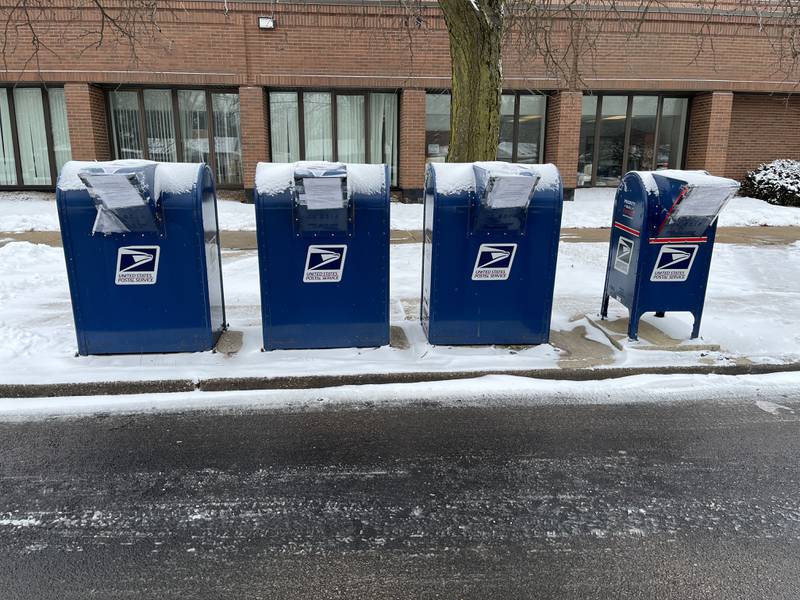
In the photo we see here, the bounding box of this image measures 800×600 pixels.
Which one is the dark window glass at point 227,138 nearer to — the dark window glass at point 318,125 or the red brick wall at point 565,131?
the dark window glass at point 318,125

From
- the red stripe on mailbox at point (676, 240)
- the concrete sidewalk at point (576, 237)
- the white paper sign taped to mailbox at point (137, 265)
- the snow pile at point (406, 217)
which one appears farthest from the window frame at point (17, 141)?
the red stripe on mailbox at point (676, 240)

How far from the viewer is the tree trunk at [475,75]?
734 cm

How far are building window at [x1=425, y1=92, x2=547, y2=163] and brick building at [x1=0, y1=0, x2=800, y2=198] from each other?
4 cm

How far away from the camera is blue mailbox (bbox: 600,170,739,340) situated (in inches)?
208

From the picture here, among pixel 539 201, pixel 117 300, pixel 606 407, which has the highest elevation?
pixel 539 201

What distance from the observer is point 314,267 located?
204 inches

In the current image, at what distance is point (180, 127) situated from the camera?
15641 millimetres

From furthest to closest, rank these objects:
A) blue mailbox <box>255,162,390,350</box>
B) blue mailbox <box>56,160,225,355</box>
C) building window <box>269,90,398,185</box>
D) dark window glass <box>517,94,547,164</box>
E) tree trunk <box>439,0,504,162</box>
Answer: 1. dark window glass <box>517,94,547,164</box>
2. building window <box>269,90,398,185</box>
3. tree trunk <box>439,0,504,162</box>
4. blue mailbox <box>255,162,390,350</box>
5. blue mailbox <box>56,160,225,355</box>

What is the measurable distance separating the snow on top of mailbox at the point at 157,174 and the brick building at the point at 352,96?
34.4ft

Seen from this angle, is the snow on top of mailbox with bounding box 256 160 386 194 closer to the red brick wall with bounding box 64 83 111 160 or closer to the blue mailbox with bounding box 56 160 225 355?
the blue mailbox with bounding box 56 160 225 355

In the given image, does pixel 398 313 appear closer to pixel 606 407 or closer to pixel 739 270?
pixel 606 407

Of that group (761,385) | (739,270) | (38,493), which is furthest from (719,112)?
(38,493)

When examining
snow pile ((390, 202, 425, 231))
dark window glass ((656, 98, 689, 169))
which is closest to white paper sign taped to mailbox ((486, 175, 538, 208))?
snow pile ((390, 202, 425, 231))

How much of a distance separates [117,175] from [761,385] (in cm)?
547
